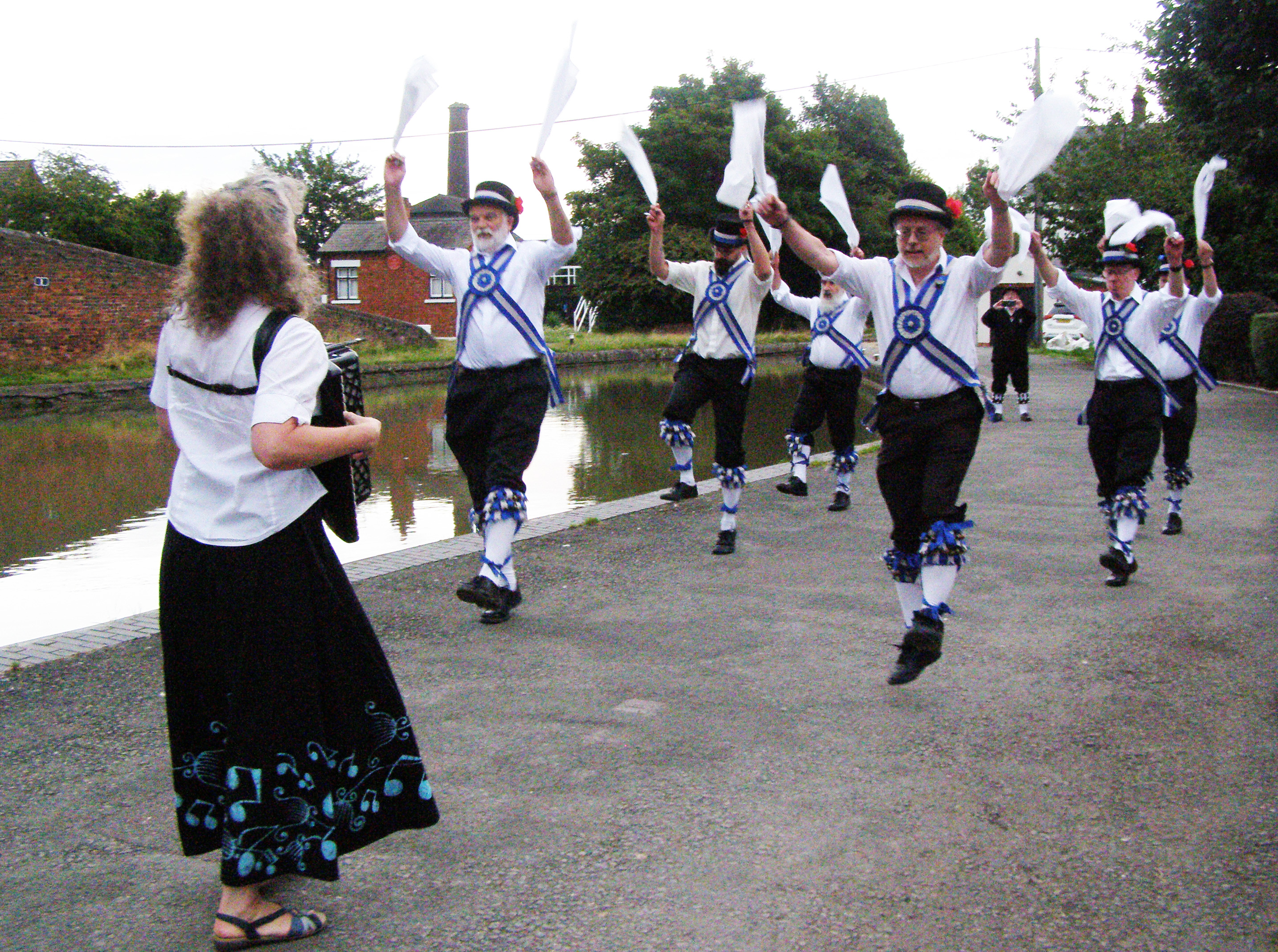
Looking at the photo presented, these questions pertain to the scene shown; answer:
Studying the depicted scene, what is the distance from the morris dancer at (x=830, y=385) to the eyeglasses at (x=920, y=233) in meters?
4.33

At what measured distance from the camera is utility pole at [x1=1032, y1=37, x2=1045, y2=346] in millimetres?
29594

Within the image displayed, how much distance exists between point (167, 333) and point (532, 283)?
11.0 feet

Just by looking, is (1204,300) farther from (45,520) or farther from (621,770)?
(45,520)

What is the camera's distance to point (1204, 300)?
7781 millimetres

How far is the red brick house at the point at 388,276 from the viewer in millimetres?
49625

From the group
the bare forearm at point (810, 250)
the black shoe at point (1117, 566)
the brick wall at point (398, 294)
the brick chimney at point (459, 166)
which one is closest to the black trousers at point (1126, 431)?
the black shoe at point (1117, 566)

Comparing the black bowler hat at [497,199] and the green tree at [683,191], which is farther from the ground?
the green tree at [683,191]

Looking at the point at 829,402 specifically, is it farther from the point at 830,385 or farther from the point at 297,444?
the point at 297,444

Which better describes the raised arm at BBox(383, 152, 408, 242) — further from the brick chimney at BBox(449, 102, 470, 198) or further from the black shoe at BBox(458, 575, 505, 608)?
the brick chimney at BBox(449, 102, 470, 198)

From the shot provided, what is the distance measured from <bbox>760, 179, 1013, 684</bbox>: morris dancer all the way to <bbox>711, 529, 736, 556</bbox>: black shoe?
243 centimetres

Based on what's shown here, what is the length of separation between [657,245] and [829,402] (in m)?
2.70

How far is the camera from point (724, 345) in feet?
26.1

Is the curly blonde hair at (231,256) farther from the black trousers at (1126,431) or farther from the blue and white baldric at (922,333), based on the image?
the black trousers at (1126,431)

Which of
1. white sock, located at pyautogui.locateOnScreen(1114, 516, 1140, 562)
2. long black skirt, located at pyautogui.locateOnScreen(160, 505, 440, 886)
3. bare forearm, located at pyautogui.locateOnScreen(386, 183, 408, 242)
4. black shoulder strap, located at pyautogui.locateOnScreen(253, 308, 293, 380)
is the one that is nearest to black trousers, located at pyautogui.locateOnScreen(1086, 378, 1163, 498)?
white sock, located at pyautogui.locateOnScreen(1114, 516, 1140, 562)
